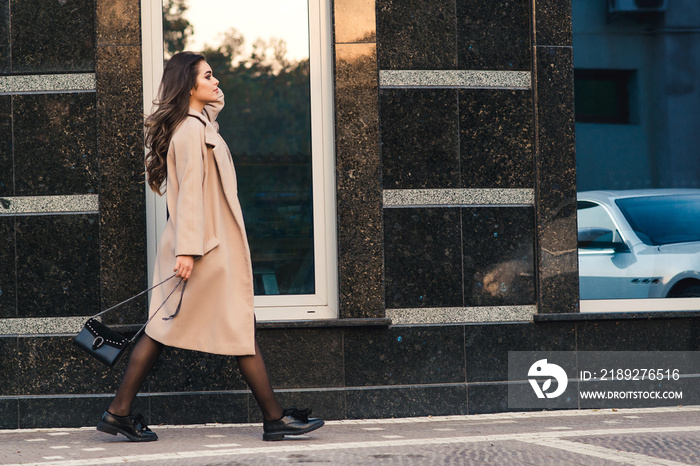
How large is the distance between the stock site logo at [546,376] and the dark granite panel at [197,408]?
1959mm

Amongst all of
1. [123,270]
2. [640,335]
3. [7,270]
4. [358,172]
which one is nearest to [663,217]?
[640,335]

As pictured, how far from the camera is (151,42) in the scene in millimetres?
6133

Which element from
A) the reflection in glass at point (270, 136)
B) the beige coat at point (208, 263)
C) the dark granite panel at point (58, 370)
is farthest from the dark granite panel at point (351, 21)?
the dark granite panel at point (58, 370)

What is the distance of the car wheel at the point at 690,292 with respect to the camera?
6.71 metres

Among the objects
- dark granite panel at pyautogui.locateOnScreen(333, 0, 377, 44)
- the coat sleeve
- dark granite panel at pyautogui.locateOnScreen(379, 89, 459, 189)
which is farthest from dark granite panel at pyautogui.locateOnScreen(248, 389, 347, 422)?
dark granite panel at pyautogui.locateOnScreen(333, 0, 377, 44)

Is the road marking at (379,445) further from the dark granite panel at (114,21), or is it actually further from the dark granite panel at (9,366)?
the dark granite panel at (114,21)

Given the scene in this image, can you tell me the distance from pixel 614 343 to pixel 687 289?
2.92 ft

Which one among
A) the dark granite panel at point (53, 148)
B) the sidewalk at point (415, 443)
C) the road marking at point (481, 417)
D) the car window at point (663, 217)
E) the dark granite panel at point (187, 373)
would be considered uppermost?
the dark granite panel at point (53, 148)

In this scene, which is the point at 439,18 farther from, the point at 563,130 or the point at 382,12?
the point at 563,130

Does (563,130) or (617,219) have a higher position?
(563,130)

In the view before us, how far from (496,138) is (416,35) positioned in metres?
0.89

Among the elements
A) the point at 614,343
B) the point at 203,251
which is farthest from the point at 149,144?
the point at 614,343

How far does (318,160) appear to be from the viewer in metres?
6.27

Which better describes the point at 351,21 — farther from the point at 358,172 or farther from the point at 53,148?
the point at 53,148
